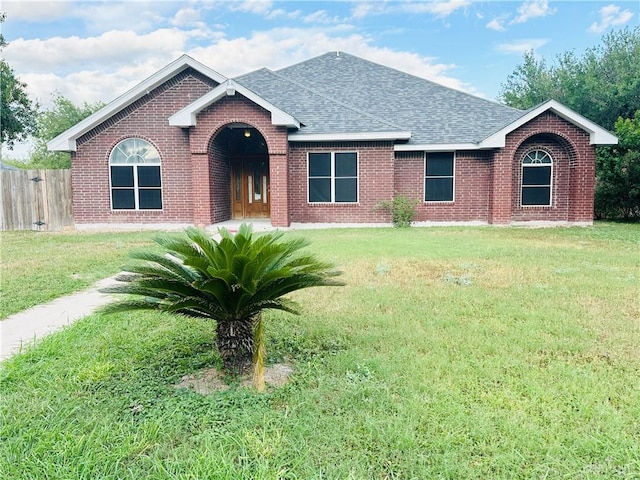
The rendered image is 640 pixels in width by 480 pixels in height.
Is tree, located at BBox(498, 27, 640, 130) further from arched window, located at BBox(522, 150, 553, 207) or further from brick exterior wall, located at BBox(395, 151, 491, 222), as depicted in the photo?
brick exterior wall, located at BBox(395, 151, 491, 222)

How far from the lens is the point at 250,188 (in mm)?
17266

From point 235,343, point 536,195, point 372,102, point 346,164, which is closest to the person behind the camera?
point 235,343

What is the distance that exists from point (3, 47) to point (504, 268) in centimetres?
3051

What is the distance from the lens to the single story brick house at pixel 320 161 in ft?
46.2

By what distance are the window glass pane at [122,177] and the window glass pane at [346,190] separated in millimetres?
6841

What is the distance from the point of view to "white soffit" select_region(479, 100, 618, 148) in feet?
46.0

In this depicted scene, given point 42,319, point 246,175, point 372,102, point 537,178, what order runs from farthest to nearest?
point 372,102
point 246,175
point 537,178
point 42,319

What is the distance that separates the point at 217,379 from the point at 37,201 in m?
14.8

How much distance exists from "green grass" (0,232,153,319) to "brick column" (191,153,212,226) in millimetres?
2009

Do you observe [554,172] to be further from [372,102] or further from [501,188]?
[372,102]

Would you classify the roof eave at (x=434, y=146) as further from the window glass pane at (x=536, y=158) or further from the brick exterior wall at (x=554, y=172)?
the window glass pane at (x=536, y=158)

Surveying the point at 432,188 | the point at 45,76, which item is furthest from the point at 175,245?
the point at 45,76

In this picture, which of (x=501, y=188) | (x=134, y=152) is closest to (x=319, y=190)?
(x=501, y=188)

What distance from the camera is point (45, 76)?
103 feet
